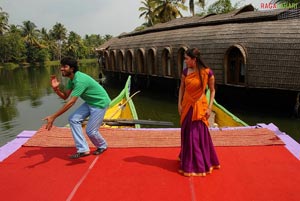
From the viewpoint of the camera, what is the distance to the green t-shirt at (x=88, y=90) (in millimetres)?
3545

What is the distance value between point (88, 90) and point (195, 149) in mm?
1481

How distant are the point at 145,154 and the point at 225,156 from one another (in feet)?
3.40

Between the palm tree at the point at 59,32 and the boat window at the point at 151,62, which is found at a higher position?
the palm tree at the point at 59,32

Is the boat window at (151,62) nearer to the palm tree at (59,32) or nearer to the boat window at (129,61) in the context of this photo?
the boat window at (129,61)

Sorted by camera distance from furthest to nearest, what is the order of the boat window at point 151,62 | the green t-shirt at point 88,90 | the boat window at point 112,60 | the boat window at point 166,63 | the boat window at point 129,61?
the boat window at point 112,60, the boat window at point 129,61, the boat window at point 151,62, the boat window at point 166,63, the green t-shirt at point 88,90

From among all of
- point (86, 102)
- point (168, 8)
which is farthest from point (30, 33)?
point (86, 102)

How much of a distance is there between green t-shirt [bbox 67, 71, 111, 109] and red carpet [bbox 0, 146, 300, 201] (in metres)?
0.73

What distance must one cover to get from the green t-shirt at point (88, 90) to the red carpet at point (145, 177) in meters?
0.73

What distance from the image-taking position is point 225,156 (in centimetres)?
380

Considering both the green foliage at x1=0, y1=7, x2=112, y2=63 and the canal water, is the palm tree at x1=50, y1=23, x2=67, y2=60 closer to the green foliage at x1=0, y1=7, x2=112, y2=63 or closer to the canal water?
the green foliage at x1=0, y1=7, x2=112, y2=63

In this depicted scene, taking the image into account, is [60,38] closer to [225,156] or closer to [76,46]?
[76,46]

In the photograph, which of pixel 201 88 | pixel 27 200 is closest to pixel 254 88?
pixel 201 88

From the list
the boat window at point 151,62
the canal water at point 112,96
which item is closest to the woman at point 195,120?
the canal water at point 112,96

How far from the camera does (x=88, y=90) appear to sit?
369 cm
